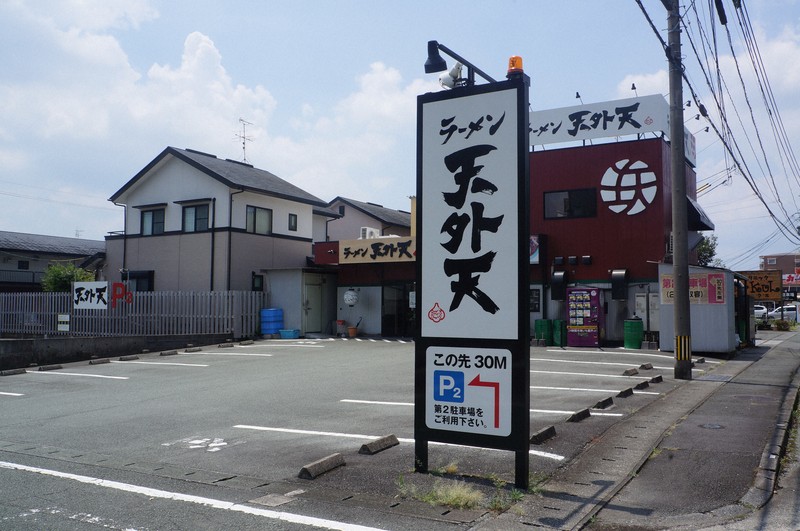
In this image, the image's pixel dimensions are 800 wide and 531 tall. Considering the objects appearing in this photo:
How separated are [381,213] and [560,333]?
18.7 metres

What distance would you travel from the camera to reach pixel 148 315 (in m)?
26.1

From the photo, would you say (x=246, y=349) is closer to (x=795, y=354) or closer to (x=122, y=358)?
(x=122, y=358)

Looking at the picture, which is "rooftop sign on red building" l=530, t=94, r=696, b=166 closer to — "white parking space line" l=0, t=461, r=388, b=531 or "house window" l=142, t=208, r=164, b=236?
"house window" l=142, t=208, r=164, b=236

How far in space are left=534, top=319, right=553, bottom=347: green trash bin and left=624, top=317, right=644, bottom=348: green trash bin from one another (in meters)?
2.68

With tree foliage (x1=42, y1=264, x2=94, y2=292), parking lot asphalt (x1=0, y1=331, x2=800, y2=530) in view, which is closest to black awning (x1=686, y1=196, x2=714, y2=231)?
parking lot asphalt (x1=0, y1=331, x2=800, y2=530)

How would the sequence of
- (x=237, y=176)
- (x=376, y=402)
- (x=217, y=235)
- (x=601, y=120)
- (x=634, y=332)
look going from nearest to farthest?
(x=376, y=402) → (x=634, y=332) → (x=601, y=120) → (x=217, y=235) → (x=237, y=176)

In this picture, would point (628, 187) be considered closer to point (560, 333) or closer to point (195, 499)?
point (560, 333)

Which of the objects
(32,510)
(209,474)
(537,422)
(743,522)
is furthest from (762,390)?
(32,510)

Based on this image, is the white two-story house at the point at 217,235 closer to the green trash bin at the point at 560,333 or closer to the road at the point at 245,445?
the green trash bin at the point at 560,333

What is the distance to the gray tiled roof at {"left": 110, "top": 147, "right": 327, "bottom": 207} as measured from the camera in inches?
1069

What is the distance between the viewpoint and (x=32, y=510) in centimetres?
520

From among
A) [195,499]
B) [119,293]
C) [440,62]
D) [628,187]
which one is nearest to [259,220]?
[119,293]

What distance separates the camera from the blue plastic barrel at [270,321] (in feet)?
84.6

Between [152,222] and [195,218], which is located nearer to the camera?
[195,218]
